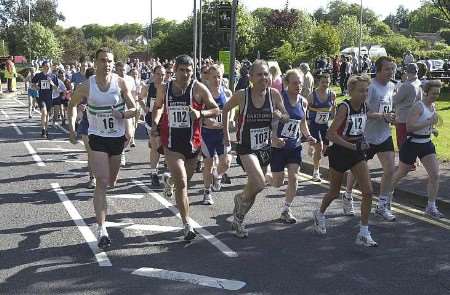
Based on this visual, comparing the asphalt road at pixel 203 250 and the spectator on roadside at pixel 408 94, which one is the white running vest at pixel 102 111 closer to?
the asphalt road at pixel 203 250

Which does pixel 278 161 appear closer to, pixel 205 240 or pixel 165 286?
pixel 205 240

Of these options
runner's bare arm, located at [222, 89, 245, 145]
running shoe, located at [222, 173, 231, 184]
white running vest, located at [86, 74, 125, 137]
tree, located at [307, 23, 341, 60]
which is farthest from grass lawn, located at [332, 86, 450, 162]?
tree, located at [307, 23, 341, 60]

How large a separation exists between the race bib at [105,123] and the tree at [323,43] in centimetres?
3532

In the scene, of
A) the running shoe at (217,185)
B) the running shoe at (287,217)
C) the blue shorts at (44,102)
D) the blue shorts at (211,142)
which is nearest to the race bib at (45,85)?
the blue shorts at (44,102)

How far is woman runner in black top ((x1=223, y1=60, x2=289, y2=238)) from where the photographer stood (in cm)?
638

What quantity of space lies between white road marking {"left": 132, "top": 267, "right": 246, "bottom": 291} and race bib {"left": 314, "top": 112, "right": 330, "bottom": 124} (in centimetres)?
488

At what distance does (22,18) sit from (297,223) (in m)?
87.6

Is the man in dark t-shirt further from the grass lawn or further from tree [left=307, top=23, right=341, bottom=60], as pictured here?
tree [left=307, top=23, right=341, bottom=60]

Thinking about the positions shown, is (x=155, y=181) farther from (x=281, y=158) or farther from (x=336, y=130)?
(x=336, y=130)

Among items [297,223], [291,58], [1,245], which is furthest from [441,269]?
[291,58]

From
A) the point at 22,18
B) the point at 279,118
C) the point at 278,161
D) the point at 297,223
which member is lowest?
the point at 297,223

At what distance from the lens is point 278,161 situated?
23.2 feet

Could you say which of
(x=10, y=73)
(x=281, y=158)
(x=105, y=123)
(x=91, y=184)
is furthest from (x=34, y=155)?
(x=10, y=73)

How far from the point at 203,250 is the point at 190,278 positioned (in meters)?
0.87
